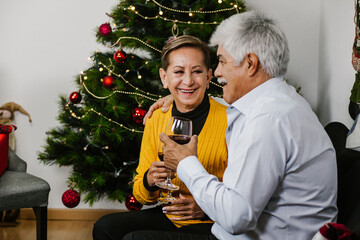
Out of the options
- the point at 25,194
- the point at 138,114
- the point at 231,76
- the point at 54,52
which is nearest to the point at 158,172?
the point at 231,76

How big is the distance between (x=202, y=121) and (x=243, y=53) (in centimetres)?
59

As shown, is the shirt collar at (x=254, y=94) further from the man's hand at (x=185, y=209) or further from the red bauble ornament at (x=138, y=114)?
the red bauble ornament at (x=138, y=114)

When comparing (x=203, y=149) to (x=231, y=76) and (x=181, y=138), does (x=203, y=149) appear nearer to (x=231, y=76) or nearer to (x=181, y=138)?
(x=181, y=138)

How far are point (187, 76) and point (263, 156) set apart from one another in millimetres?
785

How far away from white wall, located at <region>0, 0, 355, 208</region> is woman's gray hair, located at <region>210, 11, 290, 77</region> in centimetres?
174

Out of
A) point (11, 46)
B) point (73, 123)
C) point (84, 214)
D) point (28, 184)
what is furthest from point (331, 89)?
point (11, 46)

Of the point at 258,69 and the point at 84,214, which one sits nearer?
the point at 258,69

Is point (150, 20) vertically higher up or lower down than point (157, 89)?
higher up

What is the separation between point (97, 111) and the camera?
101 inches

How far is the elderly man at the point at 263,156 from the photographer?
107cm

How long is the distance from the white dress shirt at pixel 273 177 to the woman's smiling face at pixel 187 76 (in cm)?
57

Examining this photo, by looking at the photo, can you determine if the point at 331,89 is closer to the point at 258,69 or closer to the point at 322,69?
the point at 322,69

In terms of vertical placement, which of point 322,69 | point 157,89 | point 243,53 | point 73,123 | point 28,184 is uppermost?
point 243,53

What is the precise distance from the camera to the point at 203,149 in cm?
171
